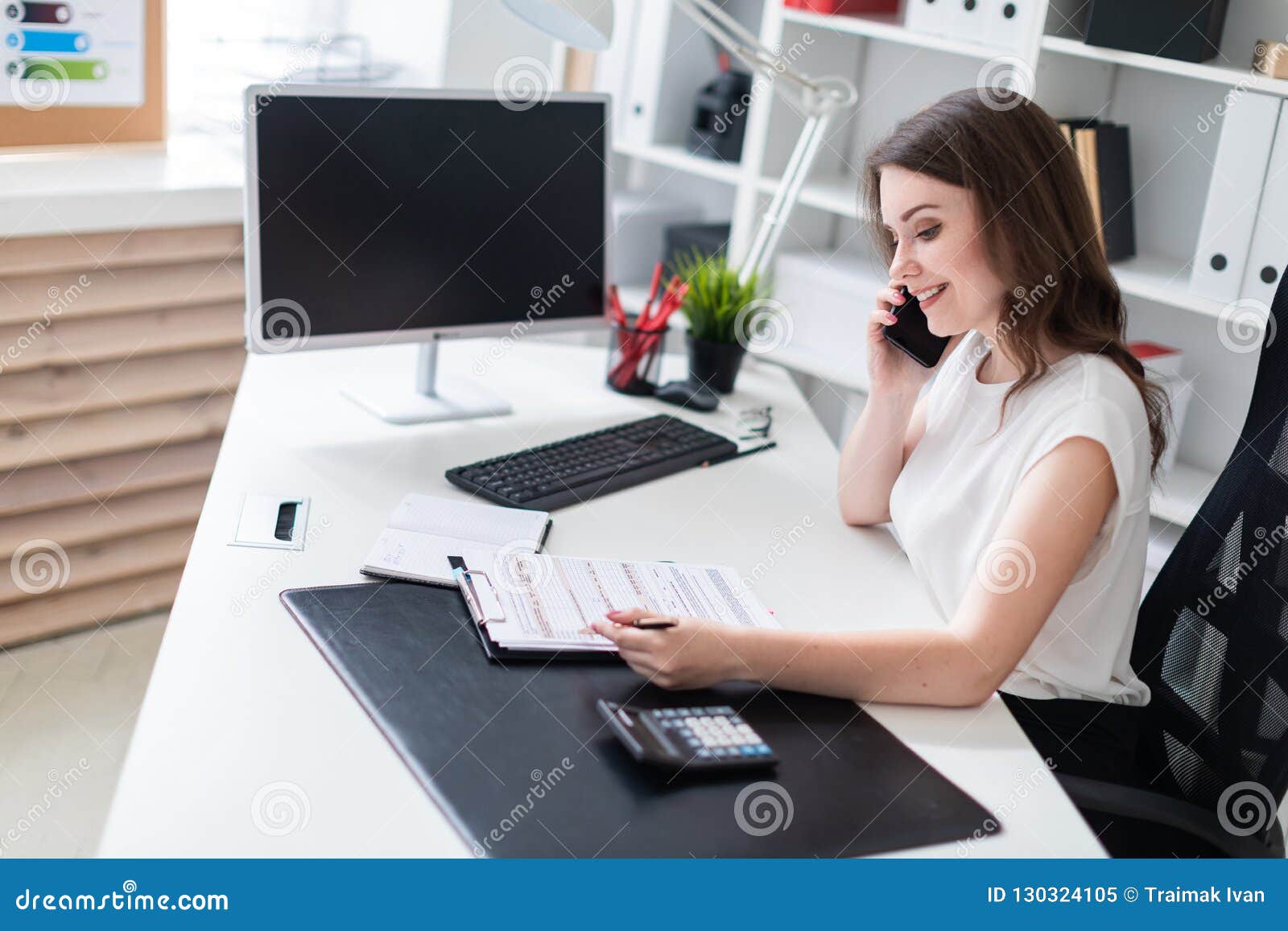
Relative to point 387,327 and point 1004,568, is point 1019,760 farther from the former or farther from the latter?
point 387,327

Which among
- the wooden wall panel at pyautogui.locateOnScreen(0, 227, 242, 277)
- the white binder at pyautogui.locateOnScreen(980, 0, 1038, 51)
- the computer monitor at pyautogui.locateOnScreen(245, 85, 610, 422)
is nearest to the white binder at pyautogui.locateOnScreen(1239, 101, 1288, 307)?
the white binder at pyautogui.locateOnScreen(980, 0, 1038, 51)

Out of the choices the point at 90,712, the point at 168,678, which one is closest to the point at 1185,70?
the point at 168,678

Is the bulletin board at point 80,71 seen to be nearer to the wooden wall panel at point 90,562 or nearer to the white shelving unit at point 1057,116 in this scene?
the wooden wall panel at point 90,562

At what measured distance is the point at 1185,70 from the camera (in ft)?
6.66

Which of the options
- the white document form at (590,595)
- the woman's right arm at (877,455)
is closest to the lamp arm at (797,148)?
the woman's right arm at (877,455)

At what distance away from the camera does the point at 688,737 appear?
111cm

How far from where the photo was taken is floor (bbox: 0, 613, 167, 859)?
2.02m

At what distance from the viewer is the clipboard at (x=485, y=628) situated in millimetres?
1248

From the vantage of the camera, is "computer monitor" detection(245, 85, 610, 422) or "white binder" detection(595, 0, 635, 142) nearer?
"computer monitor" detection(245, 85, 610, 422)

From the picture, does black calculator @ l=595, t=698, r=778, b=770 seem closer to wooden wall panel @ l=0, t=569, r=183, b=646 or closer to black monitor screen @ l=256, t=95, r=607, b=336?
black monitor screen @ l=256, t=95, r=607, b=336

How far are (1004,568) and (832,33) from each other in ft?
5.73

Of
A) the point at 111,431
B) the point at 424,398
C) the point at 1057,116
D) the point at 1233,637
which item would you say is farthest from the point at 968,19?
the point at 111,431

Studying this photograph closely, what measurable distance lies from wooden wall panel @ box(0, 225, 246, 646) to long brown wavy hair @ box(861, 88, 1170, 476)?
1506mm

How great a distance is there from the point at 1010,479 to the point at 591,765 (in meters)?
0.64
